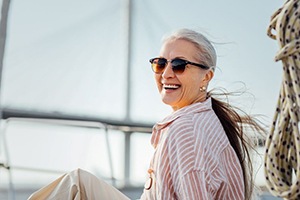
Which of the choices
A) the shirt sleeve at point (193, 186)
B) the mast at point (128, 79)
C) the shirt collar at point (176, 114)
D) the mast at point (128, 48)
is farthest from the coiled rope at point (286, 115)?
the mast at point (128, 48)

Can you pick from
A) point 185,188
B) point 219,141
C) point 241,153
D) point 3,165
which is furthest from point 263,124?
point 3,165

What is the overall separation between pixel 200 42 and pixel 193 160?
41 cm

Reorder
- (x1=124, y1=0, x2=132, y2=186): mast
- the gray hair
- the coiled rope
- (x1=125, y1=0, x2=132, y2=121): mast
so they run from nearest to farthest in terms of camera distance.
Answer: the coiled rope
the gray hair
(x1=124, y1=0, x2=132, y2=186): mast
(x1=125, y1=0, x2=132, y2=121): mast

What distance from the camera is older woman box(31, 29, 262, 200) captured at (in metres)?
1.95

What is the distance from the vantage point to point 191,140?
198cm

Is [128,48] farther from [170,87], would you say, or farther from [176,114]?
[176,114]

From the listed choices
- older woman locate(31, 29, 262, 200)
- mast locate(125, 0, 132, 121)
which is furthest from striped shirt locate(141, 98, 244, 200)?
mast locate(125, 0, 132, 121)

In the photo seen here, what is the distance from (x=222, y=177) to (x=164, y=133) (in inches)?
7.8

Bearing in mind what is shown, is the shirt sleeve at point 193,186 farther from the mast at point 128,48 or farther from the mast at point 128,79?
the mast at point 128,48

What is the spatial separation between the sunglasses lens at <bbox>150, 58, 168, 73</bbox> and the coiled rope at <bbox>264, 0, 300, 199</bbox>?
1.01 meters

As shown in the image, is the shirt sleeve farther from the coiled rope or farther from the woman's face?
the coiled rope

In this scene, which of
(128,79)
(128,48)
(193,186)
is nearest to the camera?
(193,186)

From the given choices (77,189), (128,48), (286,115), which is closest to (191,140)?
(77,189)

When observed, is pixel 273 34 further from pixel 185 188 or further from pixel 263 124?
pixel 263 124
